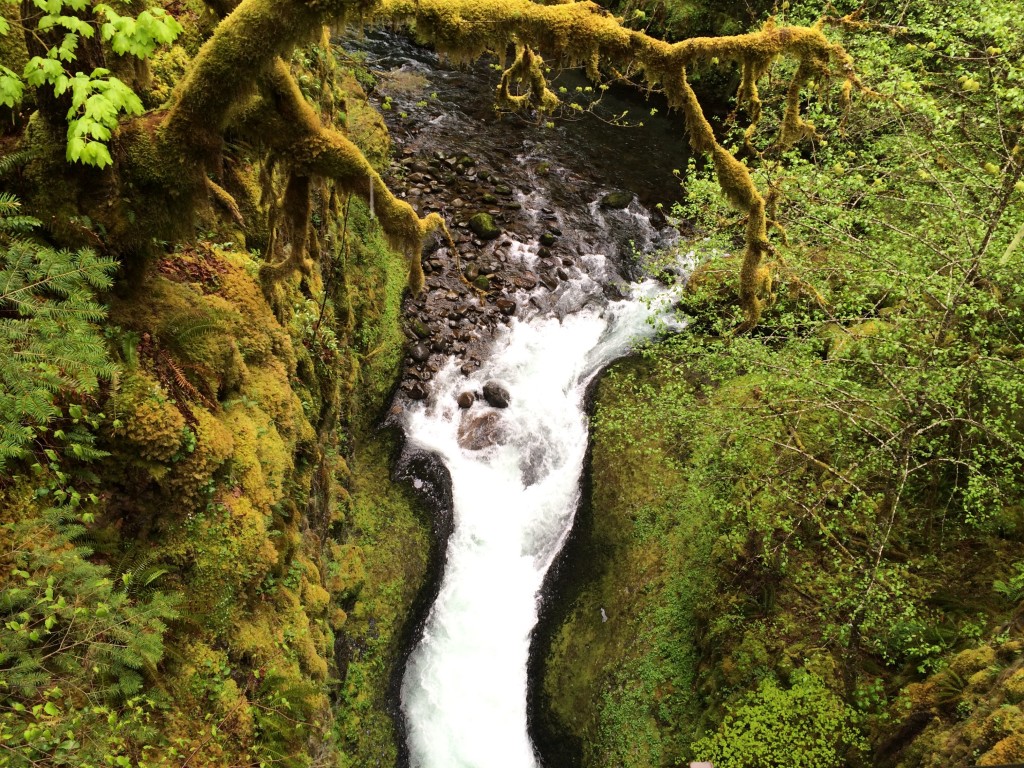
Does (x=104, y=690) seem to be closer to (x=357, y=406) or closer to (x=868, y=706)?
(x=357, y=406)

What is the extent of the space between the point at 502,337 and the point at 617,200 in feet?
21.0

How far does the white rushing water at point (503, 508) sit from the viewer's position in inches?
371

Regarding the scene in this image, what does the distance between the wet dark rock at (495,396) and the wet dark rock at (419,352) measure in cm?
149

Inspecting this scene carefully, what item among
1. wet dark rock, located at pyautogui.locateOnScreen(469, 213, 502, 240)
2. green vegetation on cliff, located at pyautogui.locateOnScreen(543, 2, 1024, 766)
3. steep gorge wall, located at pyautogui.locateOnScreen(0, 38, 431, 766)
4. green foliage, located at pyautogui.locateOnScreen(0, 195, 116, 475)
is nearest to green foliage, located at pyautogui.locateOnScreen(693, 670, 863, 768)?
green vegetation on cliff, located at pyautogui.locateOnScreen(543, 2, 1024, 766)

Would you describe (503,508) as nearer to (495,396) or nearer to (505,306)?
(495,396)

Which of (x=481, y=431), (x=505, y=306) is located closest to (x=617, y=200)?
(x=505, y=306)

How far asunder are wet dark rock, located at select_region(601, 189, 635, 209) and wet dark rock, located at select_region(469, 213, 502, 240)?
3.82 m

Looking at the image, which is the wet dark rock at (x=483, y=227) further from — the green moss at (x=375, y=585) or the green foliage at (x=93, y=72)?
the green foliage at (x=93, y=72)

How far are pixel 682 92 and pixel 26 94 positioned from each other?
5.28m

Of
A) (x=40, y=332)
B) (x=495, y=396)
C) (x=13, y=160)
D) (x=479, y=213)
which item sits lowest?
(x=495, y=396)

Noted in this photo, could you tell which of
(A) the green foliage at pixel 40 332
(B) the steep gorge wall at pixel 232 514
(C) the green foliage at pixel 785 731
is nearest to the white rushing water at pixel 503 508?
(B) the steep gorge wall at pixel 232 514

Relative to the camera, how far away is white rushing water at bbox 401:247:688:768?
942 centimetres

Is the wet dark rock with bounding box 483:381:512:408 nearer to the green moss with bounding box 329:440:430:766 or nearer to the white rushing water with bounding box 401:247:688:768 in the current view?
the white rushing water with bounding box 401:247:688:768

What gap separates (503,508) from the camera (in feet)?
37.3
